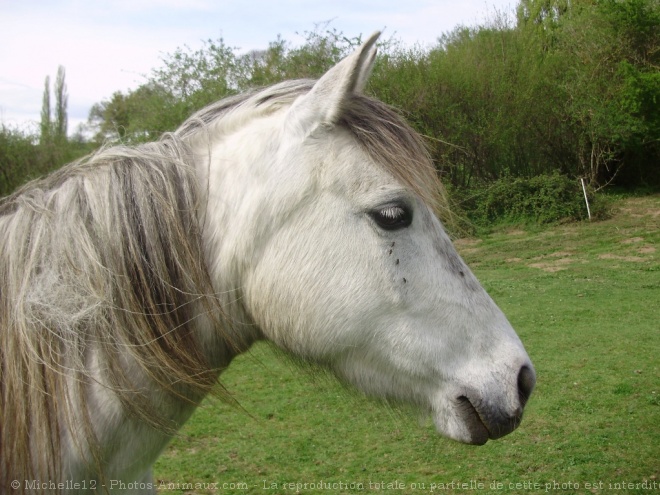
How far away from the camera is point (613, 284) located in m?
10.1

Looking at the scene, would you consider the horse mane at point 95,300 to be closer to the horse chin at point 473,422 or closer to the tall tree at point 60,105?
the horse chin at point 473,422

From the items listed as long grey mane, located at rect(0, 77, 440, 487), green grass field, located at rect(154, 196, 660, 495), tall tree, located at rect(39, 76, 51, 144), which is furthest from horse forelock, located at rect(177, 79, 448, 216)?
tall tree, located at rect(39, 76, 51, 144)

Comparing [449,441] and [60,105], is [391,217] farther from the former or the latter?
[60,105]

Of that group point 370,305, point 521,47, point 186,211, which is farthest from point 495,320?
point 521,47

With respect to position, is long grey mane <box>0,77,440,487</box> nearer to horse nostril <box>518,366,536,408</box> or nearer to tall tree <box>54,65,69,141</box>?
horse nostril <box>518,366,536,408</box>

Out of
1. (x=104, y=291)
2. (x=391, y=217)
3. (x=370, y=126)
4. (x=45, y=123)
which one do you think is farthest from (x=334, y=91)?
(x=45, y=123)

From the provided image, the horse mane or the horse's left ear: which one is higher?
the horse's left ear

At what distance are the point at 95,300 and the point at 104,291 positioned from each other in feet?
0.11

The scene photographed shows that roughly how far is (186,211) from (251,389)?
4864 millimetres

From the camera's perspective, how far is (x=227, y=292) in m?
1.66

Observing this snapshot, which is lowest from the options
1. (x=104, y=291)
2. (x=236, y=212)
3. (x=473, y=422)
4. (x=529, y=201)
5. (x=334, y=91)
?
(x=529, y=201)

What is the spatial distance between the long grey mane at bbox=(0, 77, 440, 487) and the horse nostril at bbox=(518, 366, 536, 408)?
0.60m

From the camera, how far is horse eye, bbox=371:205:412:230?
163 centimetres

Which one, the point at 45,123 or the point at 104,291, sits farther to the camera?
the point at 45,123
